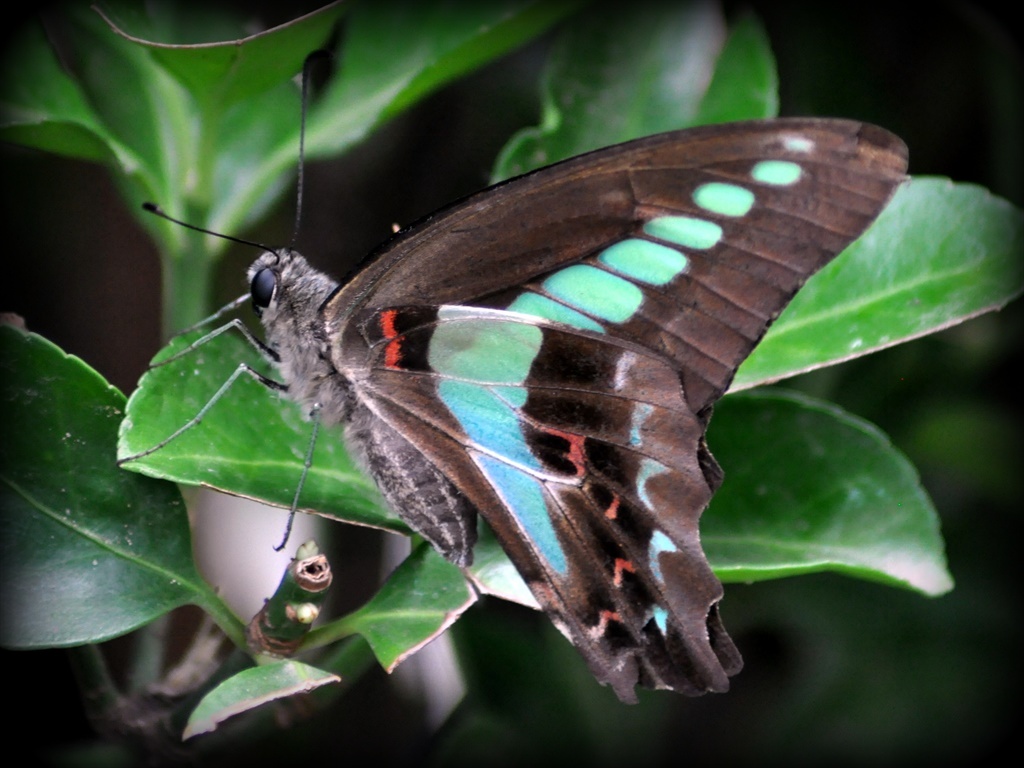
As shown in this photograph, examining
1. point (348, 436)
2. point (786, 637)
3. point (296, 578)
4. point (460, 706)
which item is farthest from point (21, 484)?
point (786, 637)

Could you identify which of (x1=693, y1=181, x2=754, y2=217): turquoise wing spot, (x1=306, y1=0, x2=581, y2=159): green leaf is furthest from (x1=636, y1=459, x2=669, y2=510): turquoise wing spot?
(x1=306, y1=0, x2=581, y2=159): green leaf

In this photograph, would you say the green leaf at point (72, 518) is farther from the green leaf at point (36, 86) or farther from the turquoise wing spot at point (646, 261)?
the turquoise wing spot at point (646, 261)

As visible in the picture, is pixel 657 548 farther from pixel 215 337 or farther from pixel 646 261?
pixel 215 337

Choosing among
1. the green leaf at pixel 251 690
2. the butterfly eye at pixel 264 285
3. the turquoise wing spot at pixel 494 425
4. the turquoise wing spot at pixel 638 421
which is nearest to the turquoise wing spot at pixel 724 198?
the turquoise wing spot at pixel 638 421

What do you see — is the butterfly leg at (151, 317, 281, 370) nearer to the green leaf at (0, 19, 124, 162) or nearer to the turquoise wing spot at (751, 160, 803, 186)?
the green leaf at (0, 19, 124, 162)

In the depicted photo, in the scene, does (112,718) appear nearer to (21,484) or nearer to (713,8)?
(21,484)
